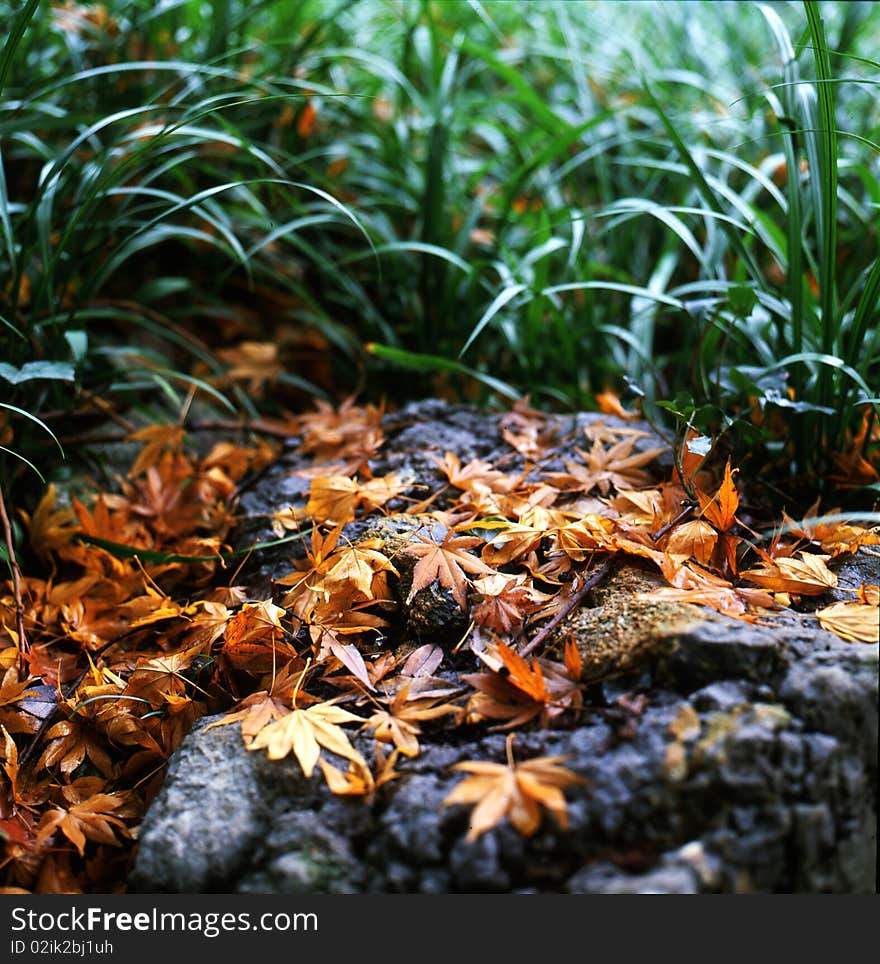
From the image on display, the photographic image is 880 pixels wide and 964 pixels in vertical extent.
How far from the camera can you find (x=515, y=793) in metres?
0.75

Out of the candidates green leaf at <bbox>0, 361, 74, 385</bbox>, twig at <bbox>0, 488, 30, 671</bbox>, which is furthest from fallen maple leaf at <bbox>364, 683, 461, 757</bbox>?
green leaf at <bbox>0, 361, 74, 385</bbox>

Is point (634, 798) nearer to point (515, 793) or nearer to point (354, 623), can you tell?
point (515, 793)

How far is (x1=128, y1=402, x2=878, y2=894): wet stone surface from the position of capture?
73 cm

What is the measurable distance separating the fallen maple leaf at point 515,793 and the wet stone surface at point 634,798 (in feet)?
0.05

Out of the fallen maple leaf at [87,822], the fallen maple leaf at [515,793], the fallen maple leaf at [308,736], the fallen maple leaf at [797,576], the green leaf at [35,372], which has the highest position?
the green leaf at [35,372]

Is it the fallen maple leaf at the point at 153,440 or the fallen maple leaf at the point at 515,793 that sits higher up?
the fallen maple leaf at the point at 153,440

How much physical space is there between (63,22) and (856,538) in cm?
205

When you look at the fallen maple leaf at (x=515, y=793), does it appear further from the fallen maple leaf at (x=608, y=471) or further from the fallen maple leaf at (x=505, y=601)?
the fallen maple leaf at (x=608, y=471)

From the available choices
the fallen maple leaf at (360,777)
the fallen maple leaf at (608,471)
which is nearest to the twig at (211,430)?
the fallen maple leaf at (608,471)

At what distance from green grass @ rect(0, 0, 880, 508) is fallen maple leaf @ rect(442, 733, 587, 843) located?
61 centimetres

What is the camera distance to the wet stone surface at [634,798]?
2.38 ft

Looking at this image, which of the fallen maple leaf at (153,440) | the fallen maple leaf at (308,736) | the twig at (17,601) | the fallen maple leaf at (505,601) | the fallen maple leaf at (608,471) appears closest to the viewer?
the fallen maple leaf at (308,736)

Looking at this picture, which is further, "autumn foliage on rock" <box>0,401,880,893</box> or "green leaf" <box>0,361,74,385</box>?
"green leaf" <box>0,361,74,385</box>

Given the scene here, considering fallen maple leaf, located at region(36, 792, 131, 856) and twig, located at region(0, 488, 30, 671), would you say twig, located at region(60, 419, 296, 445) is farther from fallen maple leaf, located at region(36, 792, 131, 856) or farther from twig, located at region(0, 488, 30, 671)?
fallen maple leaf, located at region(36, 792, 131, 856)
